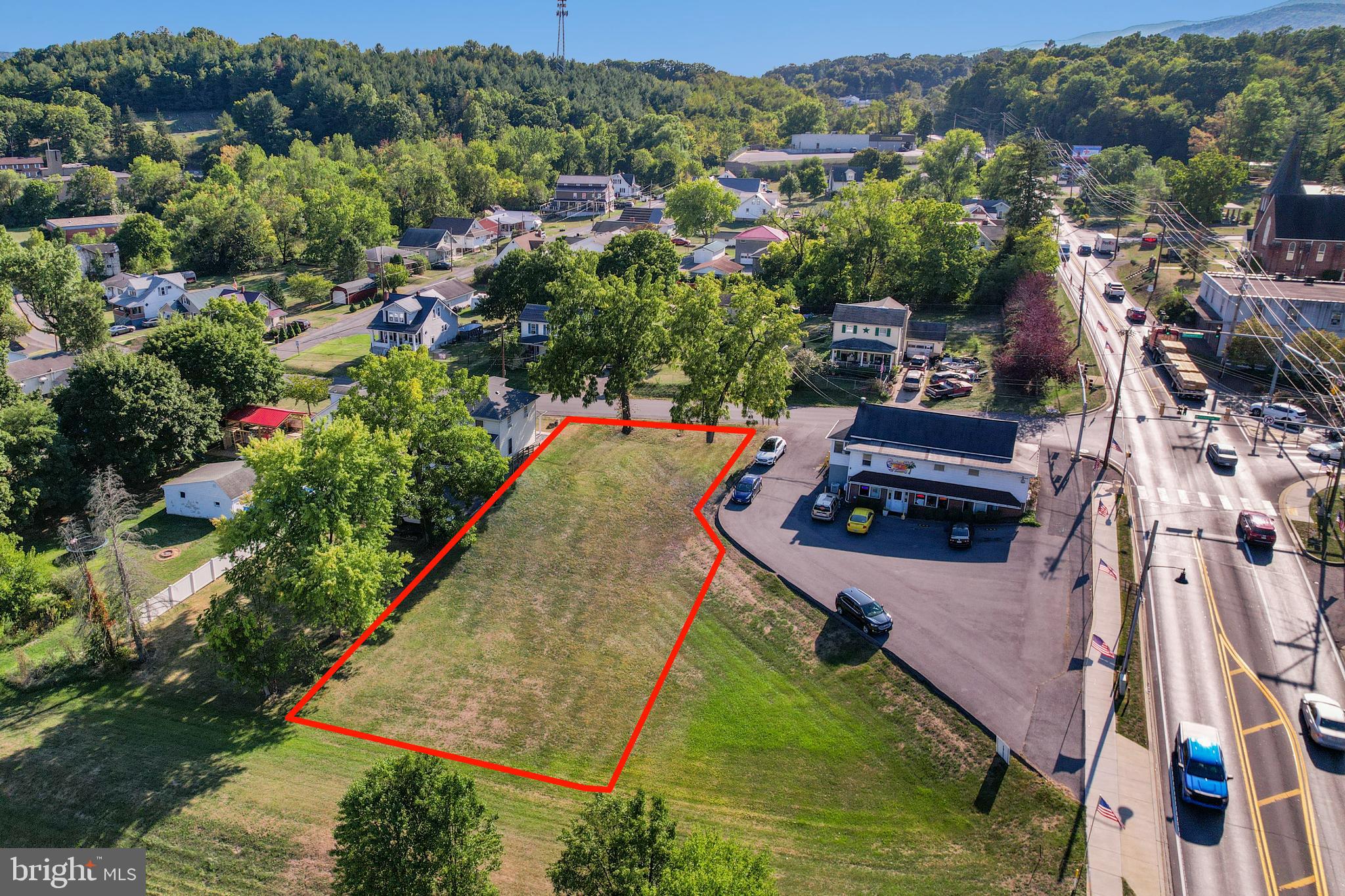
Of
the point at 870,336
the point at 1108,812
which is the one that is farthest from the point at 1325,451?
the point at 1108,812

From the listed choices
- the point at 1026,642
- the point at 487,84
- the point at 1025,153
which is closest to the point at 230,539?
the point at 1026,642

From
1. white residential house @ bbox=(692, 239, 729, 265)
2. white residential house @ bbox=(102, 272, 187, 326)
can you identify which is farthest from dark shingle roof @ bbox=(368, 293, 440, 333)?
white residential house @ bbox=(692, 239, 729, 265)

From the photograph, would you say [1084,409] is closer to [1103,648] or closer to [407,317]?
[1103,648]

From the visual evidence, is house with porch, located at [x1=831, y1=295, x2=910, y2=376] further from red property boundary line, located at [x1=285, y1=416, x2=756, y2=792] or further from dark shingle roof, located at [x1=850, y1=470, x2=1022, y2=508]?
dark shingle roof, located at [x1=850, y1=470, x2=1022, y2=508]

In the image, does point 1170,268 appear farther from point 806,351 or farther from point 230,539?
point 230,539

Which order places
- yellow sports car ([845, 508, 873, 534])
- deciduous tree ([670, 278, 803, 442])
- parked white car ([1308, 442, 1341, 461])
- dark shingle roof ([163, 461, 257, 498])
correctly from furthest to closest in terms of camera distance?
deciduous tree ([670, 278, 803, 442]), dark shingle roof ([163, 461, 257, 498]), parked white car ([1308, 442, 1341, 461]), yellow sports car ([845, 508, 873, 534])
